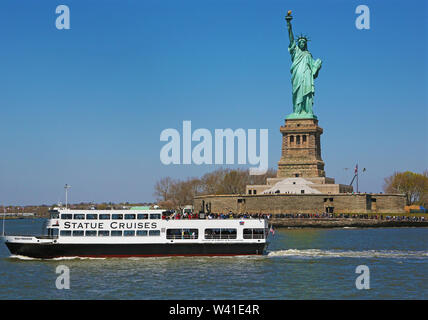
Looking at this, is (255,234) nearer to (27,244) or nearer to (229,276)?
(229,276)

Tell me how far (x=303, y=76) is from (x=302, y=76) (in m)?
0.18

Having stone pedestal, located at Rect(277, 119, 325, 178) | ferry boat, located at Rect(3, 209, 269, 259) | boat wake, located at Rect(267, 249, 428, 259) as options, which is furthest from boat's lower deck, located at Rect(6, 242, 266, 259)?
stone pedestal, located at Rect(277, 119, 325, 178)

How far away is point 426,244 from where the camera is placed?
6531 centimetres

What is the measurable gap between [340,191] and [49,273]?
79.2 metres

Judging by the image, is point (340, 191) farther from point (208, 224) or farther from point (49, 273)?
point (49, 273)

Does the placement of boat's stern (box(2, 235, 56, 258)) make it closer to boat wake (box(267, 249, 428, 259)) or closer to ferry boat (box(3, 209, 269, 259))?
ferry boat (box(3, 209, 269, 259))

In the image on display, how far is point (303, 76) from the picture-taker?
117 metres

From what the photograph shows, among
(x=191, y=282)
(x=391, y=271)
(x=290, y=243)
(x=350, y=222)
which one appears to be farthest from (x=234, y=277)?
(x=350, y=222)

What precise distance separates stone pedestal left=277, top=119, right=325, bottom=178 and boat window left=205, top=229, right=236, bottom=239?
213 ft

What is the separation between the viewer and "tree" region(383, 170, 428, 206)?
136 m

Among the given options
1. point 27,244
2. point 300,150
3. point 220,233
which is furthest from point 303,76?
point 27,244

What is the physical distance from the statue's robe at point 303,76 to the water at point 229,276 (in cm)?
6449

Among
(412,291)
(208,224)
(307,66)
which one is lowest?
(412,291)
